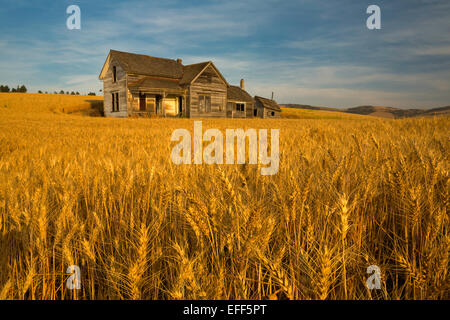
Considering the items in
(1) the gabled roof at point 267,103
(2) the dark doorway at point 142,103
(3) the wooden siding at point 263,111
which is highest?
(1) the gabled roof at point 267,103

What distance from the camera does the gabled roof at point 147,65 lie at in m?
24.4

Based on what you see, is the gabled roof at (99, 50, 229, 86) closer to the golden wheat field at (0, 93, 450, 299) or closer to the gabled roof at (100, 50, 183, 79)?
the gabled roof at (100, 50, 183, 79)

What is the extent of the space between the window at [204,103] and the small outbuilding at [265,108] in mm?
17930

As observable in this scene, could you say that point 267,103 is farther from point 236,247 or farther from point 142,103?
point 236,247

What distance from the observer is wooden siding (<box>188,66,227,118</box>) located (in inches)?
1046

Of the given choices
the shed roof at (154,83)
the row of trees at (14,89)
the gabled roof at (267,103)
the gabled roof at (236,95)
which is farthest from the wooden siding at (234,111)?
the row of trees at (14,89)

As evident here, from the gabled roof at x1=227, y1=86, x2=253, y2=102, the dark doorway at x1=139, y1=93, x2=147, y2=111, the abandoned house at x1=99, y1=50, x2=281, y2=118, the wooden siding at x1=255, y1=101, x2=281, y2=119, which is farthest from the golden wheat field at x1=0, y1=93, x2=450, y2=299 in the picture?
the wooden siding at x1=255, y1=101, x2=281, y2=119

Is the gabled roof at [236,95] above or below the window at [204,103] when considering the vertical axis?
above

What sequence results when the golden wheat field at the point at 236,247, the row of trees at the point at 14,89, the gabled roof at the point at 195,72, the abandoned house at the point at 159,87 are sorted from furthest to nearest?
the row of trees at the point at 14,89 → the gabled roof at the point at 195,72 → the abandoned house at the point at 159,87 → the golden wheat field at the point at 236,247

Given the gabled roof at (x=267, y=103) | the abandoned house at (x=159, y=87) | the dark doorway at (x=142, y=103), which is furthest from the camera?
the gabled roof at (x=267, y=103)

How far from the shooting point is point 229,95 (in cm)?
3394

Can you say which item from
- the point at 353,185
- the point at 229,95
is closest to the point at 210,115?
the point at 229,95

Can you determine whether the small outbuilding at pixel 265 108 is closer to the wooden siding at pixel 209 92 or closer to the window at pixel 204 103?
the wooden siding at pixel 209 92
